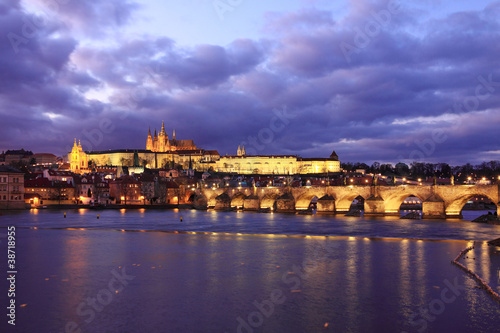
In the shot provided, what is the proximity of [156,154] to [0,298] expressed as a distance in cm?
12965

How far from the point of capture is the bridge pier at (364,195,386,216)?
148ft

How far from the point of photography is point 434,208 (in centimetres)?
3950

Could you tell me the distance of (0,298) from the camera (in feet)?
38.0

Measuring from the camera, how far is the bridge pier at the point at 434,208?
39469 millimetres

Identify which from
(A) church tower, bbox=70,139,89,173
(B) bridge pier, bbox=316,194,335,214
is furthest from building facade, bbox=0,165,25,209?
(A) church tower, bbox=70,139,89,173

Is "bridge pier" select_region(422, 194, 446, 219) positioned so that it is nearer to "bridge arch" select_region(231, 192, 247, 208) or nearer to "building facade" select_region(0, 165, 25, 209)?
"bridge arch" select_region(231, 192, 247, 208)

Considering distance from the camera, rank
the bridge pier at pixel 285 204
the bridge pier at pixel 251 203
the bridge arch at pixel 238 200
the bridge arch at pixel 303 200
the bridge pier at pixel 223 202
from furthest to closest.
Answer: the bridge arch at pixel 238 200 → the bridge pier at pixel 223 202 → the bridge pier at pixel 251 203 → the bridge arch at pixel 303 200 → the bridge pier at pixel 285 204

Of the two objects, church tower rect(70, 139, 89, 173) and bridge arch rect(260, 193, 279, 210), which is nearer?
bridge arch rect(260, 193, 279, 210)

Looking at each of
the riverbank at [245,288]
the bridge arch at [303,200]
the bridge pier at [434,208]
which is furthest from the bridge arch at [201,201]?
the riverbank at [245,288]

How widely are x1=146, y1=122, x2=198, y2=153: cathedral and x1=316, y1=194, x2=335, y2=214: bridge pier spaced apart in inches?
4224

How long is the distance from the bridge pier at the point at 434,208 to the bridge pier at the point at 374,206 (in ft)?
19.3

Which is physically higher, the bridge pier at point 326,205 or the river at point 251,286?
the bridge pier at point 326,205

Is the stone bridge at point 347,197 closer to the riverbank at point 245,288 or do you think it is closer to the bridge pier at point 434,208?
the bridge pier at point 434,208

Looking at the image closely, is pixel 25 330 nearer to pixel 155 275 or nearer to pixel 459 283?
pixel 155 275
